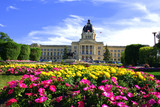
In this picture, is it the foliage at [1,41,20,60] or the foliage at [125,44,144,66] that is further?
the foliage at [125,44,144,66]

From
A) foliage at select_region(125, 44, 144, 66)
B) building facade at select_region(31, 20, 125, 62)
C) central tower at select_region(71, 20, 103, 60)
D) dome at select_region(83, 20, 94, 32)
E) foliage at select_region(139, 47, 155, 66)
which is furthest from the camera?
dome at select_region(83, 20, 94, 32)

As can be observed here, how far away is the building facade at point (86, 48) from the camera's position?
Result: 9050 cm

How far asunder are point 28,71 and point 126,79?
316 inches

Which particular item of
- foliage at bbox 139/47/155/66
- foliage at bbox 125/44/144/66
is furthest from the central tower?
foliage at bbox 139/47/155/66

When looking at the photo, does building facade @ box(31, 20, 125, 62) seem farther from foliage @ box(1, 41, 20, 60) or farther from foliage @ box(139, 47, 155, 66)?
foliage @ box(139, 47, 155, 66)

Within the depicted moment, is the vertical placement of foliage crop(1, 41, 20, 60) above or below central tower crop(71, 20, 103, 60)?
below

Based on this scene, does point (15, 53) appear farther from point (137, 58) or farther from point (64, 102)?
point (64, 102)

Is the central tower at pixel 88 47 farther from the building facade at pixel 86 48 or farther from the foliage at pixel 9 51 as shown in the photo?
the foliage at pixel 9 51

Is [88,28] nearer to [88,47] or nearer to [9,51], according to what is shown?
[88,47]

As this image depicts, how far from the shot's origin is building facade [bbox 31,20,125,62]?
9050 centimetres

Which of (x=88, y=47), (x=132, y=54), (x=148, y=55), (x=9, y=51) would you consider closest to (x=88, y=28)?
(x=88, y=47)

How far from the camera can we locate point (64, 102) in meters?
3.53

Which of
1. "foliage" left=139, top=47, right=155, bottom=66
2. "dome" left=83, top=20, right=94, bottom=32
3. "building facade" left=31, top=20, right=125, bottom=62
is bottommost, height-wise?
"foliage" left=139, top=47, right=155, bottom=66

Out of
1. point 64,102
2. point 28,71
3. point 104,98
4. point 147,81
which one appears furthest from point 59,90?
point 28,71
